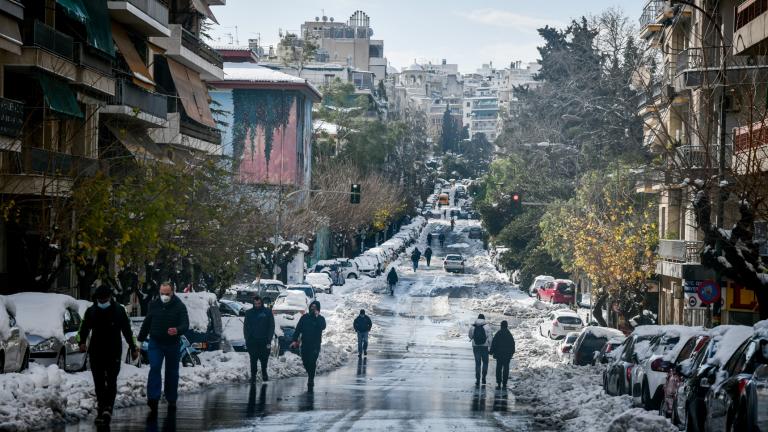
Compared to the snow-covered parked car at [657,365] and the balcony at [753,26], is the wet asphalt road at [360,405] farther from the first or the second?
the balcony at [753,26]

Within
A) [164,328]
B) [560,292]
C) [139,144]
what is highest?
[139,144]

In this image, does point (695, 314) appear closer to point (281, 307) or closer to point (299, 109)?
point (281, 307)

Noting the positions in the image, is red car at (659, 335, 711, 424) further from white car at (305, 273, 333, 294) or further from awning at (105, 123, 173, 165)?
white car at (305, 273, 333, 294)

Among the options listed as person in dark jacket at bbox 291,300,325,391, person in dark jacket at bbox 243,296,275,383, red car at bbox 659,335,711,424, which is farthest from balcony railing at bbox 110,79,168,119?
red car at bbox 659,335,711,424

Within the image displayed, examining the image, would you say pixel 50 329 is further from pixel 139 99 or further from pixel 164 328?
pixel 139 99

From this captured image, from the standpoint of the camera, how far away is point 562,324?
5181 centimetres

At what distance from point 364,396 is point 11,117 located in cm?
1275

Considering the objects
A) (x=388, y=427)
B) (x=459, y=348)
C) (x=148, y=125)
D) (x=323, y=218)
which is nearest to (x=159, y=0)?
(x=148, y=125)

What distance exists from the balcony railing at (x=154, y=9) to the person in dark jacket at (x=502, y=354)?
19.3m

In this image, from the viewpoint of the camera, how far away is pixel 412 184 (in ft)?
604

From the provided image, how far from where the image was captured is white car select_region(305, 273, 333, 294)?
77000 mm

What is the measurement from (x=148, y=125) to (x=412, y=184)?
136539 mm

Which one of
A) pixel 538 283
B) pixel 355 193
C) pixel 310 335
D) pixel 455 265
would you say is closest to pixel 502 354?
pixel 310 335

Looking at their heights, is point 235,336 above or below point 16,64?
below
